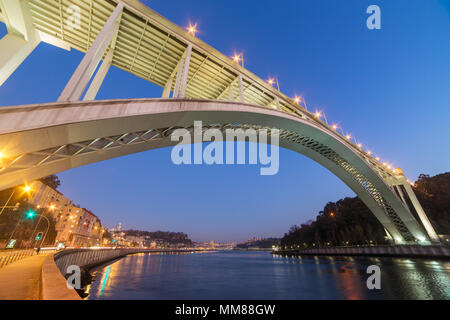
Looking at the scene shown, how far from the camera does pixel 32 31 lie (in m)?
8.24

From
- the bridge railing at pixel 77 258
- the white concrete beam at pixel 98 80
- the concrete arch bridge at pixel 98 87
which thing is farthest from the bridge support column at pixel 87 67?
the bridge railing at pixel 77 258

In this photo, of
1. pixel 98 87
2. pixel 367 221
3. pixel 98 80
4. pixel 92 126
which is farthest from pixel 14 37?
pixel 367 221

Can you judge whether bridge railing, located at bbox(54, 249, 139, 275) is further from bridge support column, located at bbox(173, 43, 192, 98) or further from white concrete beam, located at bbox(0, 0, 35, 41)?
bridge support column, located at bbox(173, 43, 192, 98)

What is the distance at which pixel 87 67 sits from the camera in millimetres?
6449

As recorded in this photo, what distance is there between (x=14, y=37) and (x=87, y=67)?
13.6ft

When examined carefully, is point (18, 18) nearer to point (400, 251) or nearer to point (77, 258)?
point (77, 258)

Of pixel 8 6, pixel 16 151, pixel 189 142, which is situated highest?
pixel 8 6

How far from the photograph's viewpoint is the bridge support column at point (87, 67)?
229 inches

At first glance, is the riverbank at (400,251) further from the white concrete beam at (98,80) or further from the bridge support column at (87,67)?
the white concrete beam at (98,80)

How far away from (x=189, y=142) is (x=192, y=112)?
4104mm

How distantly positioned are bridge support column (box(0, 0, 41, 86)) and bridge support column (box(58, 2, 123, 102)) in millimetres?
3006

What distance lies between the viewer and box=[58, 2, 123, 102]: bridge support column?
5807 mm
